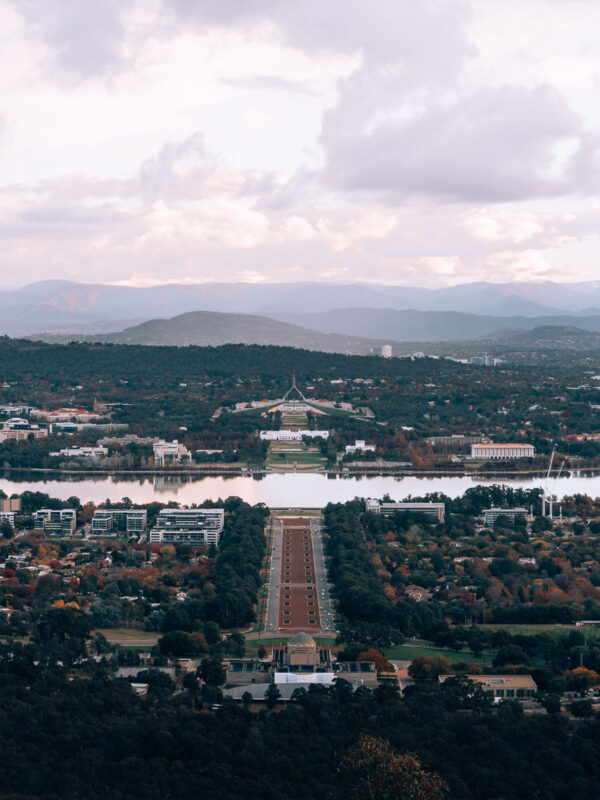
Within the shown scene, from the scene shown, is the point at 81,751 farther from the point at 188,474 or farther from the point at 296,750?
the point at 188,474

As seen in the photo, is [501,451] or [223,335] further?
[223,335]

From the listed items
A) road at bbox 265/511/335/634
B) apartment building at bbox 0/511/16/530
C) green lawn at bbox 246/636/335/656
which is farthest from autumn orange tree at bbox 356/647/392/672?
apartment building at bbox 0/511/16/530

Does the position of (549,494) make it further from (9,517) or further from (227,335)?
(227,335)

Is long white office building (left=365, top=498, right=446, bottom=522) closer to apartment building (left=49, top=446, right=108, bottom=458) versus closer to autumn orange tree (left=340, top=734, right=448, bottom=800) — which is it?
apartment building (left=49, top=446, right=108, bottom=458)

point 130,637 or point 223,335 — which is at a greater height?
point 223,335

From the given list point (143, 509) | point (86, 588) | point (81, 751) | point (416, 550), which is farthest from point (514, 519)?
point (81, 751)

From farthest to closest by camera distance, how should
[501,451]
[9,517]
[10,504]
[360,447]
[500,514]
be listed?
[360,447], [501,451], [10,504], [500,514], [9,517]

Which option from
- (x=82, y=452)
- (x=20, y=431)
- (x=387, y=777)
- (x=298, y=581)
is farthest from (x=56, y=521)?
(x=387, y=777)
